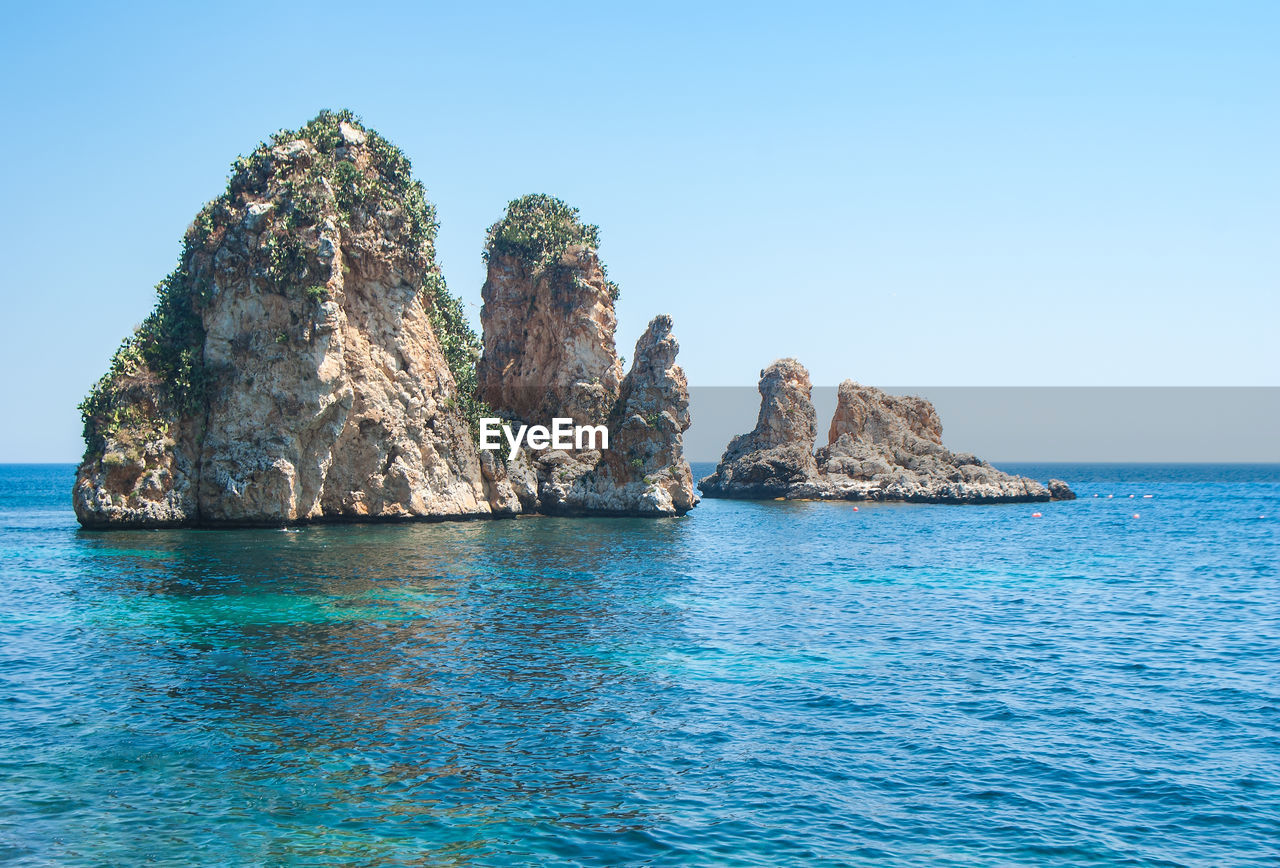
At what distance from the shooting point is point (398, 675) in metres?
21.7

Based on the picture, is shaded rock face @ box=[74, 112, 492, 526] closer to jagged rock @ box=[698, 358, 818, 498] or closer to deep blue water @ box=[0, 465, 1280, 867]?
deep blue water @ box=[0, 465, 1280, 867]

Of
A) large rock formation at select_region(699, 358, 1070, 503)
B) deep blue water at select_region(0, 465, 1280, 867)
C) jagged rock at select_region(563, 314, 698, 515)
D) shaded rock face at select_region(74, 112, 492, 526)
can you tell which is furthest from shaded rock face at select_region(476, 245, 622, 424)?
deep blue water at select_region(0, 465, 1280, 867)

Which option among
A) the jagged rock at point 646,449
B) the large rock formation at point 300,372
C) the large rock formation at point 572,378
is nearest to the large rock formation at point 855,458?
the large rock formation at point 572,378

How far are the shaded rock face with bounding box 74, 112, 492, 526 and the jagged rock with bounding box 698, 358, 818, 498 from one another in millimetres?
47402

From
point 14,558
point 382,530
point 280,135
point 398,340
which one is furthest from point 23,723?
point 280,135

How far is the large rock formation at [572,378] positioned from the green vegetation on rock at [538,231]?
0.08m

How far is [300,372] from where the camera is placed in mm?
51844

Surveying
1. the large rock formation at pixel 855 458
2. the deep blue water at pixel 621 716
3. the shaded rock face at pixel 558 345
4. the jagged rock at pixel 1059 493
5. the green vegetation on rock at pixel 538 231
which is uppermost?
the green vegetation on rock at pixel 538 231

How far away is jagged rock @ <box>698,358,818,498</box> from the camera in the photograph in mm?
95812

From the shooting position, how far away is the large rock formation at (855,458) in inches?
3720

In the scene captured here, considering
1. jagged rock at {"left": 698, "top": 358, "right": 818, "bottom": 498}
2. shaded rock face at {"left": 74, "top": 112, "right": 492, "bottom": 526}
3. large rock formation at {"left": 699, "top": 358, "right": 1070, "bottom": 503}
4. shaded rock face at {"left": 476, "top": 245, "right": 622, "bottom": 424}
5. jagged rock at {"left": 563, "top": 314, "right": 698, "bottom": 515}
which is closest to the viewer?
shaded rock face at {"left": 74, "top": 112, "right": 492, "bottom": 526}

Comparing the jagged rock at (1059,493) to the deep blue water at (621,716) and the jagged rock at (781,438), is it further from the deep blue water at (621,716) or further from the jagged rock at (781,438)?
the deep blue water at (621,716)

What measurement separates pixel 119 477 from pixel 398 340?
17.4 m

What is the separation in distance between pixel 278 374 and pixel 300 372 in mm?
1254
